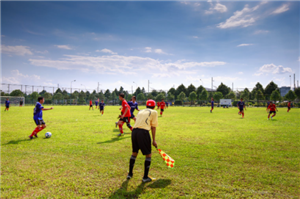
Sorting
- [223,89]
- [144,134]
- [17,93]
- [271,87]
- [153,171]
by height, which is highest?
[271,87]

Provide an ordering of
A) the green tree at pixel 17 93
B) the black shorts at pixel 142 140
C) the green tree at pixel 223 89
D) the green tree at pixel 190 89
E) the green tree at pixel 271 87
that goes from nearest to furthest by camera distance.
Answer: the black shorts at pixel 142 140
the green tree at pixel 17 93
the green tree at pixel 271 87
the green tree at pixel 223 89
the green tree at pixel 190 89

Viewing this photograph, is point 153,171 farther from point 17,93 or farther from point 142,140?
point 17,93

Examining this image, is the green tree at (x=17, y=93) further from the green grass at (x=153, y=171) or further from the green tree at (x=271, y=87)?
the green tree at (x=271, y=87)

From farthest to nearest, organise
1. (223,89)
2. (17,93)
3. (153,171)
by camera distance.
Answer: (223,89) < (17,93) < (153,171)

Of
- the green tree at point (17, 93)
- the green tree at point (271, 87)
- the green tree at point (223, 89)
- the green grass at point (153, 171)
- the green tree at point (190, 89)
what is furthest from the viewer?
the green tree at point (190, 89)

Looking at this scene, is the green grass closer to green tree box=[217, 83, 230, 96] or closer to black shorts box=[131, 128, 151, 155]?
black shorts box=[131, 128, 151, 155]

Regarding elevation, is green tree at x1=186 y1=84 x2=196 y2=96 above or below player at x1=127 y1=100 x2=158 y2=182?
above

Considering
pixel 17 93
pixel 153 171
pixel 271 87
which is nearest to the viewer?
pixel 153 171

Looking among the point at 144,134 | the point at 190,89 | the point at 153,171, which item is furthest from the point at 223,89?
the point at 144,134

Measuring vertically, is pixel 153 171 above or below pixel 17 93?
below

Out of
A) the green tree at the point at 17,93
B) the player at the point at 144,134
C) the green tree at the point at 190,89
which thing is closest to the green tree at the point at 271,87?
the green tree at the point at 190,89

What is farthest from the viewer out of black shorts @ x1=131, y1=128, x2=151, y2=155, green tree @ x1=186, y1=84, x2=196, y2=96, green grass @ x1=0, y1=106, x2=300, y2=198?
green tree @ x1=186, y1=84, x2=196, y2=96

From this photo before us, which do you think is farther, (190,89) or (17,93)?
(190,89)

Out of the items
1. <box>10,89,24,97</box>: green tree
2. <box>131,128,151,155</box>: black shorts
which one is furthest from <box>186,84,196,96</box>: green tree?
<box>131,128,151,155</box>: black shorts
